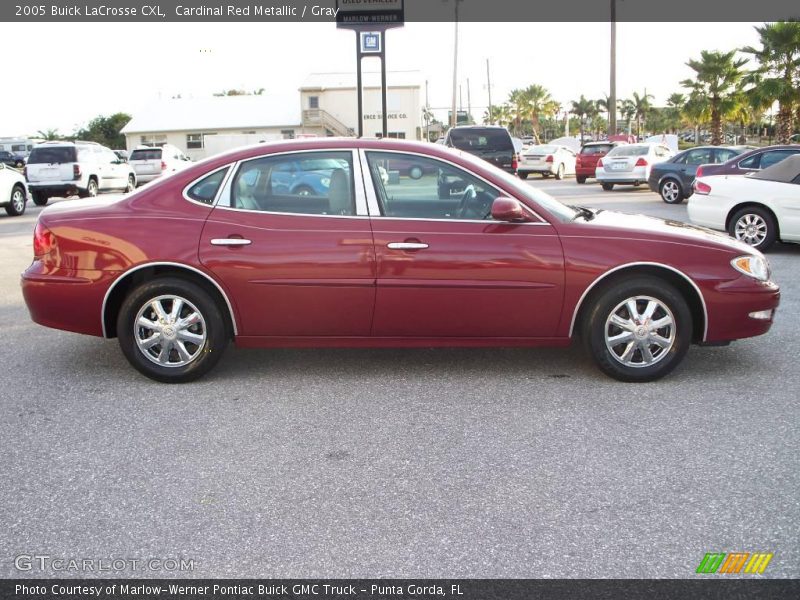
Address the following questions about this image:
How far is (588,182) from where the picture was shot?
3053cm

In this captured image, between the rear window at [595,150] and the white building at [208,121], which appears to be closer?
the rear window at [595,150]

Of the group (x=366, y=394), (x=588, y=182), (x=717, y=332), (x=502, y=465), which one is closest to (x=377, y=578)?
(x=502, y=465)

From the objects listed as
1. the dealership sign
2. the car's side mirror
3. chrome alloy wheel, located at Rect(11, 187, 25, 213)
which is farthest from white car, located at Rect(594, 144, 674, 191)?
the car's side mirror

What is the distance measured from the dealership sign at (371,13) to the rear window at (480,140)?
10.1ft

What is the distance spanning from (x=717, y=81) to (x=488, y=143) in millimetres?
26422

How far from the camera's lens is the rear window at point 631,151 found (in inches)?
937

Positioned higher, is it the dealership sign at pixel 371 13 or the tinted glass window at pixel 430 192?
the dealership sign at pixel 371 13

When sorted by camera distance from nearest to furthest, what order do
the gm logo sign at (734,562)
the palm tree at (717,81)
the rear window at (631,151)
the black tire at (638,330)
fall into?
the gm logo sign at (734,562)
the black tire at (638,330)
the rear window at (631,151)
the palm tree at (717,81)

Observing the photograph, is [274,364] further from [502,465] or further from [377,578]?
[377,578]

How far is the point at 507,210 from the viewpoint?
197 inches

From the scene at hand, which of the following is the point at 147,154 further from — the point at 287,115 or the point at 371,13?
the point at 287,115

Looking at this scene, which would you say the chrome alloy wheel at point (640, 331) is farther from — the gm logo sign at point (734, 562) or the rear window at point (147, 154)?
the rear window at point (147, 154)

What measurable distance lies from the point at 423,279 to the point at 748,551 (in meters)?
2.55

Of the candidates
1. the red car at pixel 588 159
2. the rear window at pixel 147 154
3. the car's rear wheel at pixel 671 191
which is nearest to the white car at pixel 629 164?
the car's rear wheel at pixel 671 191
